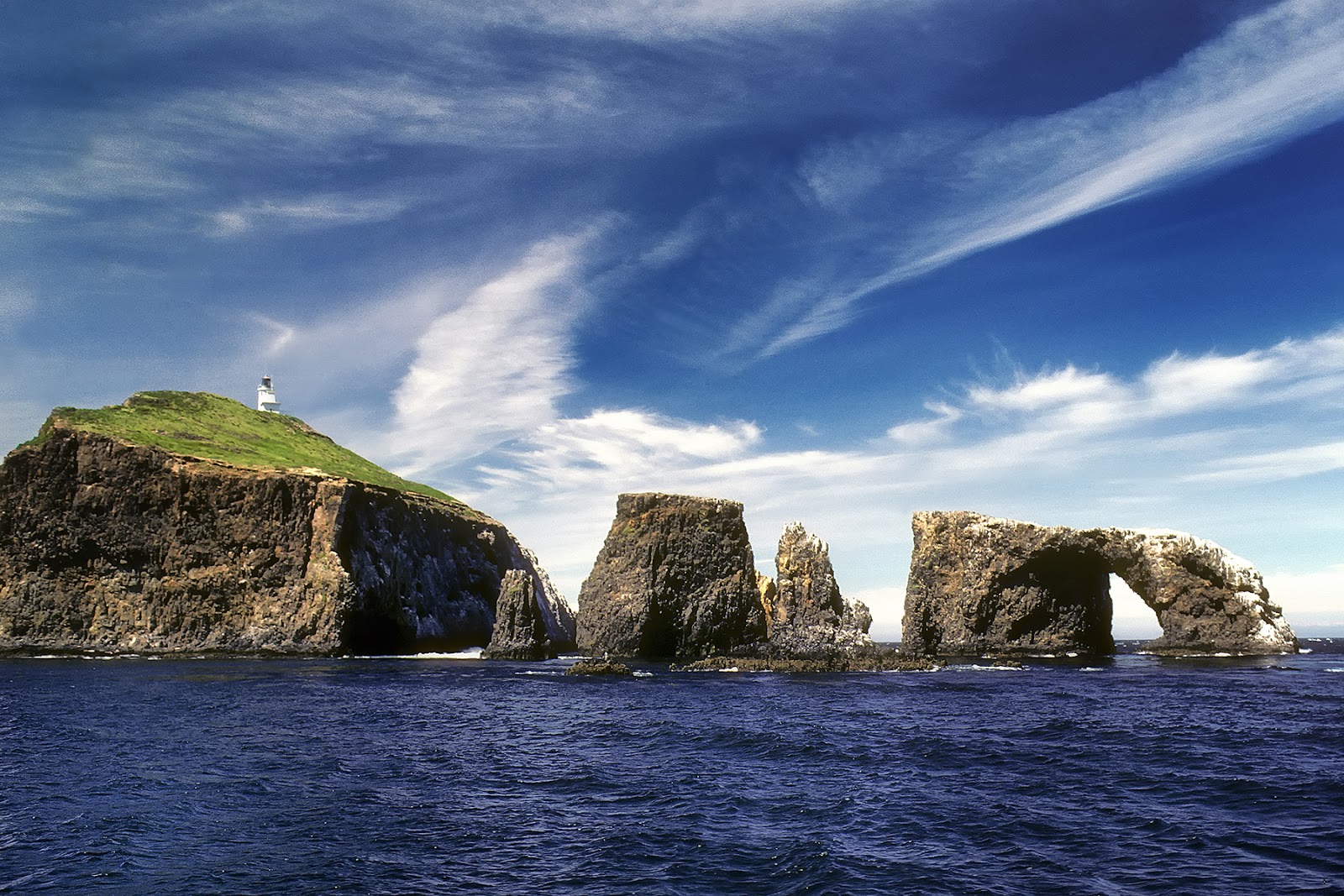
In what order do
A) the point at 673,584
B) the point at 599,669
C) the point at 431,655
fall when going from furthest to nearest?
1. the point at 431,655
2. the point at 673,584
3. the point at 599,669

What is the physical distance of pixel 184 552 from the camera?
10331 centimetres

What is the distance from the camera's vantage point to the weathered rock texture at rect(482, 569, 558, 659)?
9494cm

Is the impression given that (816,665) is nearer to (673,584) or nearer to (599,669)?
(599,669)

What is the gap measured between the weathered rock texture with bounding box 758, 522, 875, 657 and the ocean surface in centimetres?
4076

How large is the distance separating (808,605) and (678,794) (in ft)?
226

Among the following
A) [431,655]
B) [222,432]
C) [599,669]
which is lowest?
[431,655]

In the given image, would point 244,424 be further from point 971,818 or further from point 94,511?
point 971,818

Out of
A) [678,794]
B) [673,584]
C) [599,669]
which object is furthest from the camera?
[673,584]

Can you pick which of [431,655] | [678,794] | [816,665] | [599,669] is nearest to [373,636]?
[431,655]

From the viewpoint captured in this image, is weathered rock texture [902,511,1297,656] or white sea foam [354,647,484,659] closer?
weathered rock texture [902,511,1297,656]

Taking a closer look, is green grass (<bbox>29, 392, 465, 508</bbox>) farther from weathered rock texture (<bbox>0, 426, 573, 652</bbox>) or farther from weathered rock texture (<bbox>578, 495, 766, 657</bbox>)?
weathered rock texture (<bbox>578, 495, 766, 657</bbox>)

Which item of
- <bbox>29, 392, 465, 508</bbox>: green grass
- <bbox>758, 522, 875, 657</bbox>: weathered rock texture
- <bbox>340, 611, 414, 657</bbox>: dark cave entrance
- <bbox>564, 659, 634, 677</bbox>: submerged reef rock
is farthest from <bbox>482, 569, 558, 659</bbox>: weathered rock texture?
<bbox>29, 392, 465, 508</bbox>: green grass

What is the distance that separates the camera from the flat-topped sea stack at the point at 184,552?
99.6 metres

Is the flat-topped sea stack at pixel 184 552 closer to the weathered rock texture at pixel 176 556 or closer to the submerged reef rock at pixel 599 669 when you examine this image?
the weathered rock texture at pixel 176 556
